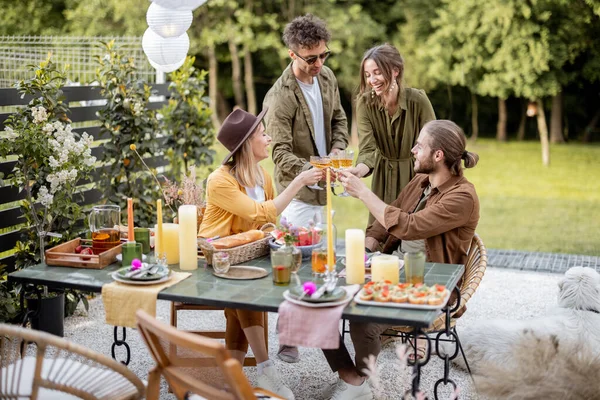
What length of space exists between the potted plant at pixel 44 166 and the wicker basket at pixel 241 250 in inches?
54.8

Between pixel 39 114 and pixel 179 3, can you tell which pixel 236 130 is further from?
pixel 39 114

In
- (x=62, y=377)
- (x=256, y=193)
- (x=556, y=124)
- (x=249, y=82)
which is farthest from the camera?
(x=249, y=82)

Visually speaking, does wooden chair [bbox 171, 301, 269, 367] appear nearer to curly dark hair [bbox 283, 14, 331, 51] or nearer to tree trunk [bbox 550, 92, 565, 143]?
curly dark hair [bbox 283, 14, 331, 51]

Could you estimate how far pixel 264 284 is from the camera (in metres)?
2.89

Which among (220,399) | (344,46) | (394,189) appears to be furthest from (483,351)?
(344,46)

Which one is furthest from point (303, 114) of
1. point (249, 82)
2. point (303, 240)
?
point (249, 82)

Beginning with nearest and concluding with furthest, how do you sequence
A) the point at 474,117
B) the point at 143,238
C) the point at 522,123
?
the point at 143,238, the point at 522,123, the point at 474,117

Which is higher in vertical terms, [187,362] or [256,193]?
[256,193]

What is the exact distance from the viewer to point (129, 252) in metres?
3.08

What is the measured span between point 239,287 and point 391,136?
1.73 m

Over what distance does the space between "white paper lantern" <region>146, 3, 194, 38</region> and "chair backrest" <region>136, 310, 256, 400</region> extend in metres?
2.45

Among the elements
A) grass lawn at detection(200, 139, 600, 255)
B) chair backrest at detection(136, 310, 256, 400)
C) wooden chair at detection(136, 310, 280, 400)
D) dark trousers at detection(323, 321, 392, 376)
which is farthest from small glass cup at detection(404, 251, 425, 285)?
grass lawn at detection(200, 139, 600, 255)

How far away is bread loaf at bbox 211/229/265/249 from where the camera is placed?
3.13 meters

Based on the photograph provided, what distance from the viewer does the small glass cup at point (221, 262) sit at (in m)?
2.98
